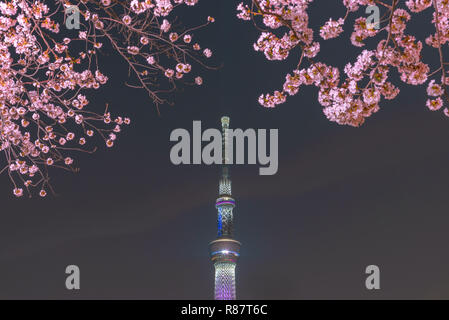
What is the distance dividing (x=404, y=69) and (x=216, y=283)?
69.0 meters

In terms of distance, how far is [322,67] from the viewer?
795cm

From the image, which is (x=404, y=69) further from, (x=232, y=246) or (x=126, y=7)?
(x=232, y=246)

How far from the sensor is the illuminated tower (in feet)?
242

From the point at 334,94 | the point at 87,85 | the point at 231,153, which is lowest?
the point at 334,94

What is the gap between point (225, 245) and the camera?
246ft

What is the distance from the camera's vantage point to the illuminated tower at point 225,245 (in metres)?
73.8

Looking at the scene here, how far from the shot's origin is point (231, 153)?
83688 millimetres
